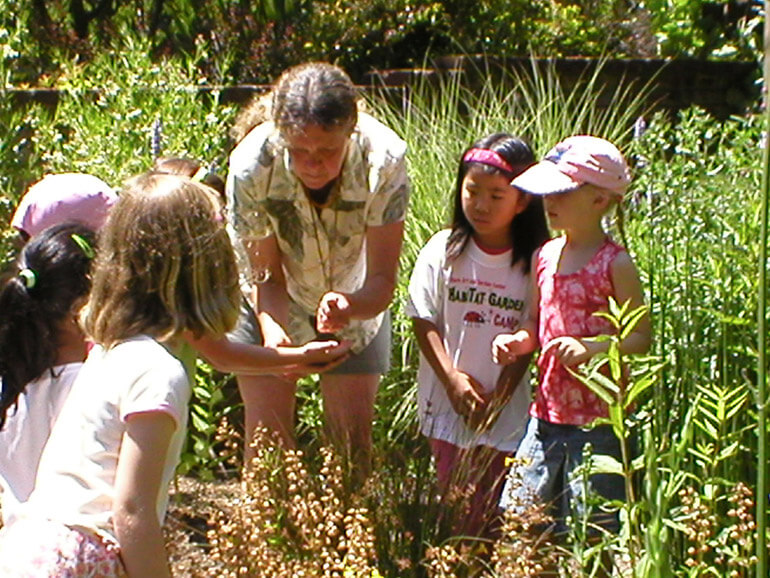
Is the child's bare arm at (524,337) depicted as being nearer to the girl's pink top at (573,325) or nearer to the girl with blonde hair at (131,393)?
the girl's pink top at (573,325)

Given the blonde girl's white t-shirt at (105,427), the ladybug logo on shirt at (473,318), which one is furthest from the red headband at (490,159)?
the blonde girl's white t-shirt at (105,427)

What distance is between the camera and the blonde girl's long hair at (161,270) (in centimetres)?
285

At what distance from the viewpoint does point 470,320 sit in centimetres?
436

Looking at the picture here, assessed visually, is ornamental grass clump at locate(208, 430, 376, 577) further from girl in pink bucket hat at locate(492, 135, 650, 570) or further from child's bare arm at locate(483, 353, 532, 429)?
child's bare arm at locate(483, 353, 532, 429)

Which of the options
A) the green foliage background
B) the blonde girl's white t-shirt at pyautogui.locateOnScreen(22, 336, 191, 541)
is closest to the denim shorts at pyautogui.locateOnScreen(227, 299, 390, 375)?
the blonde girl's white t-shirt at pyautogui.locateOnScreen(22, 336, 191, 541)

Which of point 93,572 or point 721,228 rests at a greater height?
point 721,228

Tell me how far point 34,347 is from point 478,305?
5.19 ft

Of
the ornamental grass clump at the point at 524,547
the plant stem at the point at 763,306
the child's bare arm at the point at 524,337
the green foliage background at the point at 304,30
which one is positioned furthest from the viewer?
the green foliage background at the point at 304,30

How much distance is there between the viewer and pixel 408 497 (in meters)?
3.86

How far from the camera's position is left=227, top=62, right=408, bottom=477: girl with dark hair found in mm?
3977

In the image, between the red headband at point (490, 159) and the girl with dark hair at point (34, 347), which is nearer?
the girl with dark hair at point (34, 347)

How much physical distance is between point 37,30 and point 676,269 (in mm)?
8546

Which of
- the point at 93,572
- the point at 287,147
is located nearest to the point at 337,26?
the point at 287,147

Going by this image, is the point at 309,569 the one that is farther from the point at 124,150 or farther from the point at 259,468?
the point at 124,150
